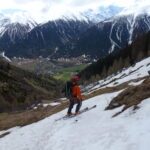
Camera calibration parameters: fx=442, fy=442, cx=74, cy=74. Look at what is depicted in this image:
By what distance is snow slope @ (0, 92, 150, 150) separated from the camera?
19953 millimetres

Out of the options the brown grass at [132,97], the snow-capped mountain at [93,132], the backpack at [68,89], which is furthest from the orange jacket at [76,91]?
the brown grass at [132,97]

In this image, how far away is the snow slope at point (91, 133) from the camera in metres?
20.0

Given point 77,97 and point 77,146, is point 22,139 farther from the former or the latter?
point 77,146

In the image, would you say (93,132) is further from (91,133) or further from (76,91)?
(76,91)

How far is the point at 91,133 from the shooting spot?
23.7 metres

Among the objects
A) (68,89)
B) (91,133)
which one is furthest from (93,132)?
→ (68,89)

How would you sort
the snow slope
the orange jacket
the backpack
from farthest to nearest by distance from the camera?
the orange jacket
the backpack
the snow slope

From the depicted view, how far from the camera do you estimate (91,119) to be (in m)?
27.2

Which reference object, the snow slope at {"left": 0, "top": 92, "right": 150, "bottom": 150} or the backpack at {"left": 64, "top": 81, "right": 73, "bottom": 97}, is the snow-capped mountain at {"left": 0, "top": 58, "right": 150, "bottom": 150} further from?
the backpack at {"left": 64, "top": 81, "right": 73, "bottom": 97}

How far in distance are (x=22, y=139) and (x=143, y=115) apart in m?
10.6

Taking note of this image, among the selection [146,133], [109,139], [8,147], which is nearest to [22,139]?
[8,147]

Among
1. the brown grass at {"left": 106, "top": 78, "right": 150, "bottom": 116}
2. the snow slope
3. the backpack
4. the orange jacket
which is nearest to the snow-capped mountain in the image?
the snow slope

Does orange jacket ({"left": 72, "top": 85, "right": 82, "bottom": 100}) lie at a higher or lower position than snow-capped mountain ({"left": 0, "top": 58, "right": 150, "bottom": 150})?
higher

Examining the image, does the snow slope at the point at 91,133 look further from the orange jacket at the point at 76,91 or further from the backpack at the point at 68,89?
the backpack at the point at 68,89
